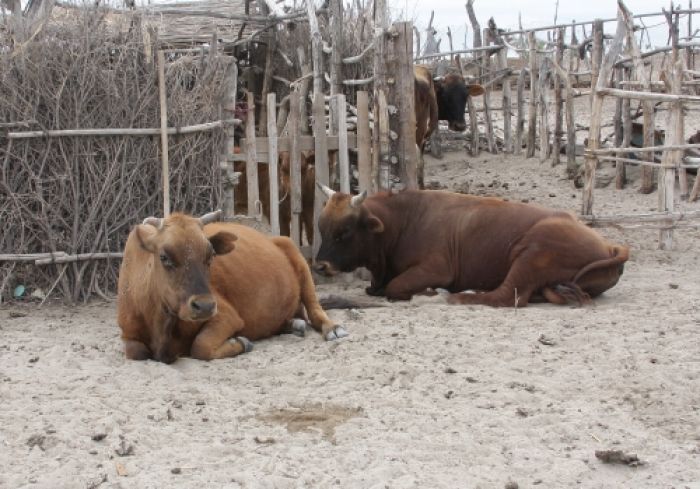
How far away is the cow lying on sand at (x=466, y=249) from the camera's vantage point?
839cm

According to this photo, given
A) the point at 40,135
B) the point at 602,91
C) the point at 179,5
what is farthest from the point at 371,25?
the point at 40,135

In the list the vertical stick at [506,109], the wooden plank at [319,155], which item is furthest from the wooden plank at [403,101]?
the vertical stick at [506,109]

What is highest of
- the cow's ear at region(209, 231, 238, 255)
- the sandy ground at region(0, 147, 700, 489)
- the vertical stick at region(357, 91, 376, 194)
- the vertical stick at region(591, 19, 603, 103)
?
the vertical stick at region(591, 19, 603, 103)

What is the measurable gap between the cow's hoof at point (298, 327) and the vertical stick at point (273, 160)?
2034 millimetres

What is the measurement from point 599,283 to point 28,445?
16.9 ft

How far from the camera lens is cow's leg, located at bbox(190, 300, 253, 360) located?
648 centimetres

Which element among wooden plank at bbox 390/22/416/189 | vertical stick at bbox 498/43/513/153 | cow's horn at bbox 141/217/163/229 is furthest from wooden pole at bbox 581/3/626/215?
vertical stick at bbox 498/43/513/153

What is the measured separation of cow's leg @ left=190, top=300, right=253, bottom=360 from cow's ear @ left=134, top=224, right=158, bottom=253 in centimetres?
69

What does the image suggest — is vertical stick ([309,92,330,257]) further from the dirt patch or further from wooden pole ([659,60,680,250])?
the dirt patch

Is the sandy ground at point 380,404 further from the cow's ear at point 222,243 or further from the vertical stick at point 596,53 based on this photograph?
the vertical stick at point 596,53

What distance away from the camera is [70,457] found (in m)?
4.61

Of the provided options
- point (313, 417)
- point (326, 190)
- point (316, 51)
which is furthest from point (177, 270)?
point (316, 51)

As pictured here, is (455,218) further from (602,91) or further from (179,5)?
(179,5)

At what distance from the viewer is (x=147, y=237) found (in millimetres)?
6230
